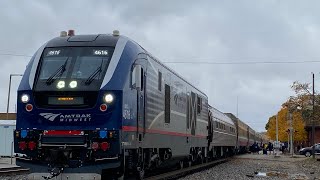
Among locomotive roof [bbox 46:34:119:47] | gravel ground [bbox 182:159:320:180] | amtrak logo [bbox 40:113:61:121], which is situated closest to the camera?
amtrak logo [bbox 40:113:61:121]

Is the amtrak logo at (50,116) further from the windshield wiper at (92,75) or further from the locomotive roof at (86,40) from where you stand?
the locomotive roof at (86,40)

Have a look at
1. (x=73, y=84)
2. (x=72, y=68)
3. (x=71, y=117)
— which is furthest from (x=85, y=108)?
(x=72, y=68)

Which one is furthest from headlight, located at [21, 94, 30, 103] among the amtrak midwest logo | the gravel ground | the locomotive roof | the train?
the gravel ground

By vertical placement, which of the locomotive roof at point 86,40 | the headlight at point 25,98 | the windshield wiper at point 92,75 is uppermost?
the locomotive roof at point 86,40

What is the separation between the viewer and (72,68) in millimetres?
11492

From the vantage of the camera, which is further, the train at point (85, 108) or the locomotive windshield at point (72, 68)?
the locomotive windshield at point (72, 68)

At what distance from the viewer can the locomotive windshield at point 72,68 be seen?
11.1m

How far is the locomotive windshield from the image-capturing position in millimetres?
11148

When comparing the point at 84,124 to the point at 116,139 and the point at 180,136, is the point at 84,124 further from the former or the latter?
the point at 180,136

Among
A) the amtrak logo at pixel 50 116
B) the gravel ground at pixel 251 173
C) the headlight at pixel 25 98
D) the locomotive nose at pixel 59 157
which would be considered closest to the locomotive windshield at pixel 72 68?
the headlight at pixel 25 98

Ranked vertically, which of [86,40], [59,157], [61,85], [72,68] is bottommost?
[59,157]

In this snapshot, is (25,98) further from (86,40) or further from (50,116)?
(86,40)

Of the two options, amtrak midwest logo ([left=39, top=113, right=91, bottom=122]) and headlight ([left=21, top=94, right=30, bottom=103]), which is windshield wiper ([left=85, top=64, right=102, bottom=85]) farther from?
headlight ([left=21, top=94, right=30, bottom=103])

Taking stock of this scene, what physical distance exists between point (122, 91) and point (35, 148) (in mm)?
2337
